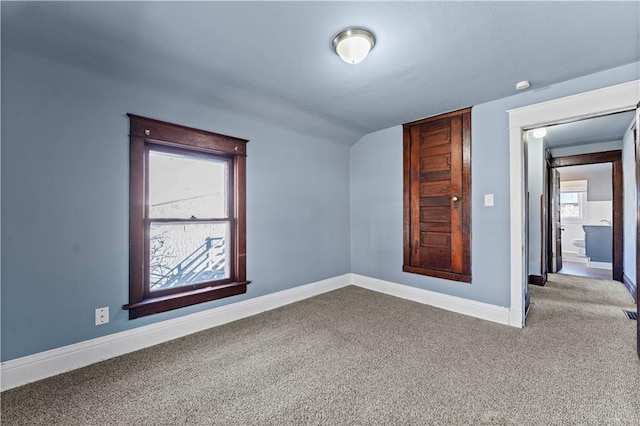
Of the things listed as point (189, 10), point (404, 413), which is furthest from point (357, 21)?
point (404, 413)

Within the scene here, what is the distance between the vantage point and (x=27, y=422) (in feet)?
4.99

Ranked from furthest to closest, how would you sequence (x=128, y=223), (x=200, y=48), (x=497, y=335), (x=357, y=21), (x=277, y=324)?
(x=277, y=324), (x=497, y=335), (x=128, y=223), (x=200, y=48), (x=357, y=21)

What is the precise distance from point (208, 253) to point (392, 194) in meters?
2.52

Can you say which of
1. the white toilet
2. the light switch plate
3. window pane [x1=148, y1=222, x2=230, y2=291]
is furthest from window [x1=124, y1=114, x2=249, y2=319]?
the white toilet

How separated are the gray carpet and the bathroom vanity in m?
4.45

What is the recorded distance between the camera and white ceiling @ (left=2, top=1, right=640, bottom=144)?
5.24 feet

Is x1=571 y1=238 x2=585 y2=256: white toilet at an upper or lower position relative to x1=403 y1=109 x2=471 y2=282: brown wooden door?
lower

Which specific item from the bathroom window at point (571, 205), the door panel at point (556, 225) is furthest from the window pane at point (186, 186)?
the bathroom window at point (571, 205)

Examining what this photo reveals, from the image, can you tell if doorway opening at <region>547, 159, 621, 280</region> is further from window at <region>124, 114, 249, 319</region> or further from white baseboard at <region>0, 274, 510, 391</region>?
window at <region>124, 114, 249, 319</region>

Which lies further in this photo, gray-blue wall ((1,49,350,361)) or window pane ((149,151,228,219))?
window pane ((149,151,228,219))

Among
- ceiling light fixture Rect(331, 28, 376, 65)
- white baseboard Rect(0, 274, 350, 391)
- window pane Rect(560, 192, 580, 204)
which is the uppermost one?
ceiling light fixture Rect(331, 28, 376, 65)

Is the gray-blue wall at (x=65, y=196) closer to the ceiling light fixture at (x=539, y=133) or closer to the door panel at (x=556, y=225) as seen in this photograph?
the ceiling light fixture at (x=539, y=133)

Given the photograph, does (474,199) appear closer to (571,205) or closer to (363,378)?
(363,378)

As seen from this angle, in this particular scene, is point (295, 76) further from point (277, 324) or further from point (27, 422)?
point (27, 422)
